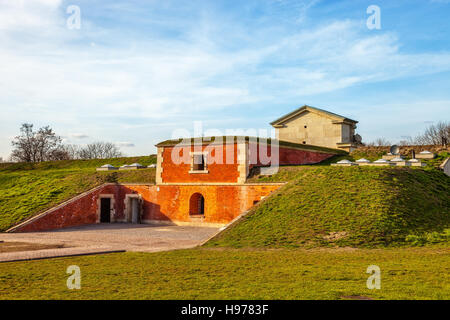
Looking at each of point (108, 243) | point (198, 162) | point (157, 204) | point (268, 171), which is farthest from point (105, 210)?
point (268, 171)

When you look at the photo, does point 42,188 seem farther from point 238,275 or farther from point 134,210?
point 238,275

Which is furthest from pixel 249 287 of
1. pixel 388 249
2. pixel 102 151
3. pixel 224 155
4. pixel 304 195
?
pixel 102 151

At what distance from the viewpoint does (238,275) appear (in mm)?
10195

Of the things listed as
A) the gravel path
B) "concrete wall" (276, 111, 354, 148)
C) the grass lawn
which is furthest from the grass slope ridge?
"concrete wall" (276, 111, 354, 148)

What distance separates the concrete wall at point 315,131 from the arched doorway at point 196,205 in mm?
13594

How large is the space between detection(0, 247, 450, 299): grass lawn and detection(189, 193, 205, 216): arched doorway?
42.6 ft

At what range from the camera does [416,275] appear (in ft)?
31.9

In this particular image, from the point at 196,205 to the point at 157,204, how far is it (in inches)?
124

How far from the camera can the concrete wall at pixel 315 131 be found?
119 ft

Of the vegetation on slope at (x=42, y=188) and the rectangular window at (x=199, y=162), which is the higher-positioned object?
the rectangular window at (x=199, y=162)

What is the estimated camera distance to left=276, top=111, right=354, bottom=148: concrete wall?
119 ft

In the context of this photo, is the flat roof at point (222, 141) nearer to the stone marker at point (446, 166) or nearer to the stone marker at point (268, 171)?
the stone marker at point (268, 171)

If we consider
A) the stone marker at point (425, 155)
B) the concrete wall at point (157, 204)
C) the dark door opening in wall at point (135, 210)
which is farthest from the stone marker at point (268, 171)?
the stone marker at point (425, 155)

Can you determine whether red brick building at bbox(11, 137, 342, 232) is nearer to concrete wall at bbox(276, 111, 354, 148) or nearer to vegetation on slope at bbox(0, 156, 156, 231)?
vegetation on slope at bbox(0, 156, 156, 231)
